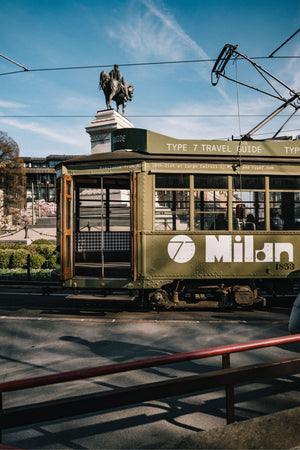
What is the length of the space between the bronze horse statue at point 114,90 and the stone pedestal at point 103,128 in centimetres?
110

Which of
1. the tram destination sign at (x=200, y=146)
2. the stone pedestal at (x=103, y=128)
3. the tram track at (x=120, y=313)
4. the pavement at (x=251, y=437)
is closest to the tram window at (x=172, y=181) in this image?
the tram destination sign at (x=200, y=146)

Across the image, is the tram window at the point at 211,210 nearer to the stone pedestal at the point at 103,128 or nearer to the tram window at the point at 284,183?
the tram window at the point at 284,183

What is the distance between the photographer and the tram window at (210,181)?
7.77m

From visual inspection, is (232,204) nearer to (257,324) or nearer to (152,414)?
(257,324)

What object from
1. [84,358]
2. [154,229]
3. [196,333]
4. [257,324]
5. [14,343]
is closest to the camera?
[84,358]

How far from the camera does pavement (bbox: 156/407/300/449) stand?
2668mm

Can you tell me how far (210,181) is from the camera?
779cm

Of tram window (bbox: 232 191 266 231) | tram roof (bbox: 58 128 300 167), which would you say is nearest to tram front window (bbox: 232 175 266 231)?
tram window (bbox: 232 191 266 231)

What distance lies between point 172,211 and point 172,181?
70 cm

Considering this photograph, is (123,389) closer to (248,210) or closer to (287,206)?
(248,210)

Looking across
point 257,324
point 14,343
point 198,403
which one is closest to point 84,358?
point 14,343

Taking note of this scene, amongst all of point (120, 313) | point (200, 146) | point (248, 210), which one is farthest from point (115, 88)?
point (120, 313)

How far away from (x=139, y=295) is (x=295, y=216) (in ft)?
13.7

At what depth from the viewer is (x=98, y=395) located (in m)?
2.56
